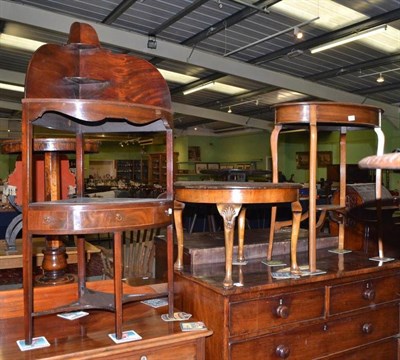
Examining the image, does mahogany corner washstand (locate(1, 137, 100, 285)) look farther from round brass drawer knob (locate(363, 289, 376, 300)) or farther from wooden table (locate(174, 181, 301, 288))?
round brass drawer knob (locate(363, 289, 376, 300))

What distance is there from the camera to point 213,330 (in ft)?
6.37

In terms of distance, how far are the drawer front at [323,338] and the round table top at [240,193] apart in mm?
633

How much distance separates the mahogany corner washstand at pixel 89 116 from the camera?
61.6 inches

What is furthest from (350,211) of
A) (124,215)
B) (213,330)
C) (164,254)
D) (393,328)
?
(124,215)

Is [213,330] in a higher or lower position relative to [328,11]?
lower

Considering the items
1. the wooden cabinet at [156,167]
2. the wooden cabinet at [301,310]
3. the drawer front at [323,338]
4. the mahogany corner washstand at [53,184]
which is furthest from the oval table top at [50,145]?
A: the wooden cabinet at [156,167]

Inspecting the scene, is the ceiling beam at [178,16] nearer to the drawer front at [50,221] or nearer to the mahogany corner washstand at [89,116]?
the mahogany corner washstand at [89,116]

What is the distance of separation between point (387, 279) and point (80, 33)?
6.73ft

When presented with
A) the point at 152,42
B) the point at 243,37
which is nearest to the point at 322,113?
the point at 243,37

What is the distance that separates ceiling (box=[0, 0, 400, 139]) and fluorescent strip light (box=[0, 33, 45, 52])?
0.27 metres

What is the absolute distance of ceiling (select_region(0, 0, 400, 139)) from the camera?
20.3 feet

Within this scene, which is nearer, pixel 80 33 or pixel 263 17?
pixel 80 33

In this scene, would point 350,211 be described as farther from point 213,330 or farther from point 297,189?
point 213,330

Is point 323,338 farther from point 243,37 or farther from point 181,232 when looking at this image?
point 243,37
